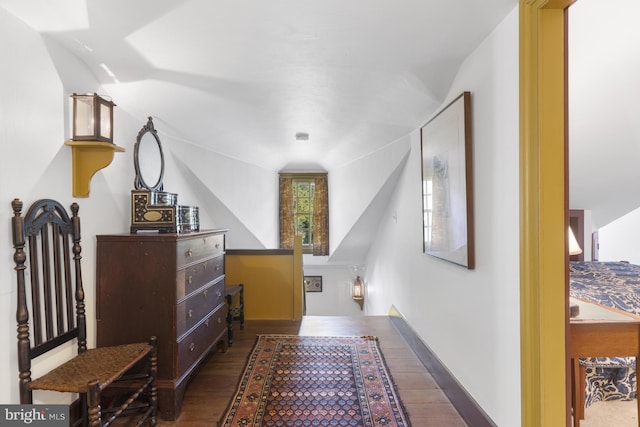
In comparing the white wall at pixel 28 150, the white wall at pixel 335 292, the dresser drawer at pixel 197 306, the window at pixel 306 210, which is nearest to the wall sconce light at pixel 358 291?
the white wall at pixel 335 292

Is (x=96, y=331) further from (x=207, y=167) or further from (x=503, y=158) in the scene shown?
(x=503, y=158)

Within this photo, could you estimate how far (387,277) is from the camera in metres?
4.08

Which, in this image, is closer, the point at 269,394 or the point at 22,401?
the point at 22,401

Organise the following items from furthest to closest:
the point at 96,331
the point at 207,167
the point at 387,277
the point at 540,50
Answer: the point at 387,277 → the point at 207,167 → the point at 96,331 → the point at 540,50

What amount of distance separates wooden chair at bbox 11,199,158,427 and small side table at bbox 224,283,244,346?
3.39 feet

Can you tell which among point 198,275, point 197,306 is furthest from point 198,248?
point 197,306

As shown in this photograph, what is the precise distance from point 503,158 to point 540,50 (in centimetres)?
44

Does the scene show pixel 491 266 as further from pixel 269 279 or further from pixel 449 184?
pixel 269 279

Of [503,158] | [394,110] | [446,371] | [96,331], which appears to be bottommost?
[446,371]

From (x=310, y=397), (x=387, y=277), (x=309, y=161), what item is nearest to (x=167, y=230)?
(x=310, y=397)

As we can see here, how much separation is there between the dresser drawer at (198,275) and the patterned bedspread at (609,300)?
246 centimetres

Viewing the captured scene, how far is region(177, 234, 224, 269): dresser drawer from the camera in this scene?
1.87 metres

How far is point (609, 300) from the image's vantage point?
234 cm

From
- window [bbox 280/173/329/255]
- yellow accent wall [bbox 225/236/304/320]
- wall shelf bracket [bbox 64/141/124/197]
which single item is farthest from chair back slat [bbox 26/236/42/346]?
window [bbox 280/173/329/255]
